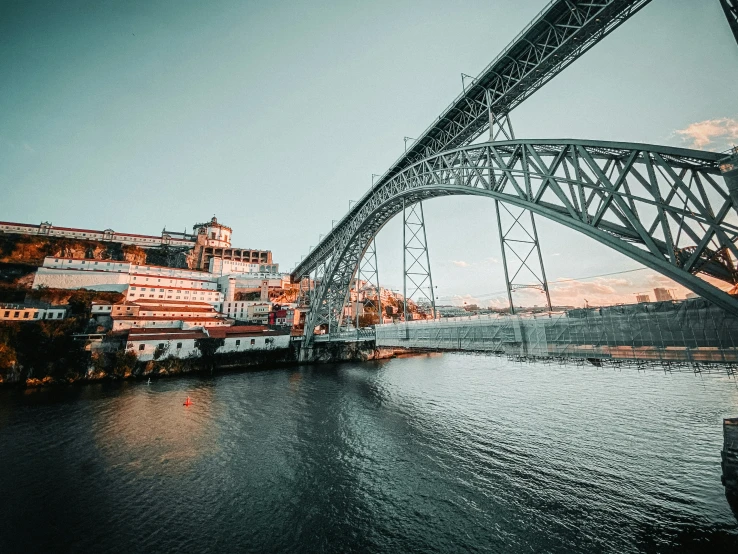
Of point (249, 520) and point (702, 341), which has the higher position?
point (702, 341)

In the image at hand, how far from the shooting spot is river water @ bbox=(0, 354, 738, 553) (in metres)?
7.24

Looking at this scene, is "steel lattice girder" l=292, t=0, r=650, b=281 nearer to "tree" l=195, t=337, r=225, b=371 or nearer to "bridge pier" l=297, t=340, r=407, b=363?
"bridge pier" l=297, t=340, r=407, b=363

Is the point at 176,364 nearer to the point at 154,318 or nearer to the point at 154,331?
the point at 154,331

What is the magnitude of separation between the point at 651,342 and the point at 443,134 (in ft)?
45.5

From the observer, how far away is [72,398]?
2017 cm

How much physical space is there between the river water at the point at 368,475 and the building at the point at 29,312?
622 inches

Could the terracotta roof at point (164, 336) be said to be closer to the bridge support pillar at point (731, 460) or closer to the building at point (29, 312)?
the building at point (29, 312)

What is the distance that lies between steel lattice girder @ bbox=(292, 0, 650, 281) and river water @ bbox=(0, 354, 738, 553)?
1481 centimetres

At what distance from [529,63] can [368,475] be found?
17.4 metres

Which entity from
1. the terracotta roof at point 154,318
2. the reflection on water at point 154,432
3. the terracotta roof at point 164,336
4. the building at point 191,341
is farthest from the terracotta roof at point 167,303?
the reflection on water at point 154,432

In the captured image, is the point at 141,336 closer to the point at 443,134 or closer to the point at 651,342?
the point at 443,134

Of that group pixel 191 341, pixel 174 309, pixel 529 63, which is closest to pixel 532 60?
pixel 529 63

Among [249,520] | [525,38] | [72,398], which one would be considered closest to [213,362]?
[72,398]

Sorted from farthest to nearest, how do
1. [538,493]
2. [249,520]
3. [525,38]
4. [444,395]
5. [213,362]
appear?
[213,362], [444,395], [525,38], [538,493], [249,520]
